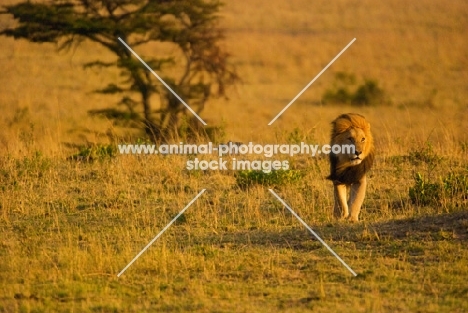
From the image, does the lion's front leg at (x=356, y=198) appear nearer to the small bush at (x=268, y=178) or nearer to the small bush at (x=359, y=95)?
the small bush at (x=268, y=178)

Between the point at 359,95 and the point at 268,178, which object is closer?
the point at 268,178

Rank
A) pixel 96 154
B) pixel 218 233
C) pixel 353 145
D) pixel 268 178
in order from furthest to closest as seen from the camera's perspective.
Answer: pixel 96 154 < pixel 268 178 < pixel 353 145 < pixel 218 233

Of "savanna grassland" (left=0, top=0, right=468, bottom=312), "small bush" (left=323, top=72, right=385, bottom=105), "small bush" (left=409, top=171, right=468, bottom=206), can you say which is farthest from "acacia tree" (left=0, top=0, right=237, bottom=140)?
"small bush" (left=323, top=72, right=385, bottom=105)

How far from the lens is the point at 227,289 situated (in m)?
7.13

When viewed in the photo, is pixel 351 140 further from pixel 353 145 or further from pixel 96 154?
pixel 96 154

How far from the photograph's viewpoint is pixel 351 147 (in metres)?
9.46

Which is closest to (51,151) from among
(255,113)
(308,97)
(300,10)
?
(255,113)

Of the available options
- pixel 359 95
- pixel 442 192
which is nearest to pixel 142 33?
pixel 442 192

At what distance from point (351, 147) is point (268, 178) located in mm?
1861

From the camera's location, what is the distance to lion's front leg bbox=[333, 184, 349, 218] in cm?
953

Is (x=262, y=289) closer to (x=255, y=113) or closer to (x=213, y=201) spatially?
(x=213, y=201)

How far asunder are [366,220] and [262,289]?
2.62 metres

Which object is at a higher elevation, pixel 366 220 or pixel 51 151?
pixel 51 151

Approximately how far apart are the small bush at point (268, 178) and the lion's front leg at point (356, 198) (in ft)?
4.68
